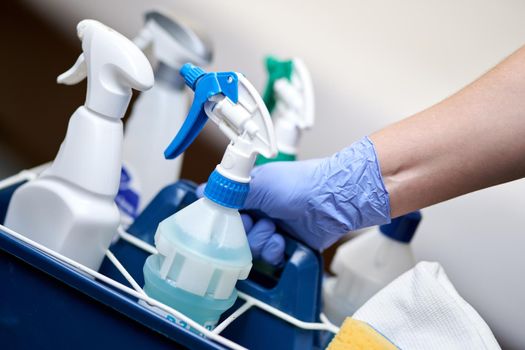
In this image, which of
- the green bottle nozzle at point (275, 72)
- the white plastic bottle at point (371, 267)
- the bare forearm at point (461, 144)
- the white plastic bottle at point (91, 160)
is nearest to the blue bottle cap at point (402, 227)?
the white plastic bottle at point (371, 267)

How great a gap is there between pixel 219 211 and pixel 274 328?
148 millimetres

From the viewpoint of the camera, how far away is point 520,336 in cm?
111

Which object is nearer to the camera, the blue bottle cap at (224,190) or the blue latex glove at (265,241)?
the blue bottle cap at (224,190)

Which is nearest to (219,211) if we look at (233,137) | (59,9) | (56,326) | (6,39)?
(233,137)

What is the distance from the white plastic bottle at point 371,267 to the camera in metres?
0.79

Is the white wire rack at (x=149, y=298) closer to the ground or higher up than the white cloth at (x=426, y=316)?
closer to the ground

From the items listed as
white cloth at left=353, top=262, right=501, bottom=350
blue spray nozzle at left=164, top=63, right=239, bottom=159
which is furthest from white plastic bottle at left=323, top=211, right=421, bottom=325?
blue spray nozzle at left=164, top=63, right=239, bottom=159

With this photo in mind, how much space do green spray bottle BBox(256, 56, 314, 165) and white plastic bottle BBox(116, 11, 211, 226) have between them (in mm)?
118

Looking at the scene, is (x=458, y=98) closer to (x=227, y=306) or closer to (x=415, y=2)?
(x=227, y=306)

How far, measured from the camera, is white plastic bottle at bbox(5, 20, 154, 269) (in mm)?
555

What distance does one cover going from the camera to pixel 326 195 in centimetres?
66

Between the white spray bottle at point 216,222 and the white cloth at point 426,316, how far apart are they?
137 mm

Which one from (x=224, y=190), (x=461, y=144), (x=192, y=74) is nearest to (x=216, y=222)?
(x=224, y=190)

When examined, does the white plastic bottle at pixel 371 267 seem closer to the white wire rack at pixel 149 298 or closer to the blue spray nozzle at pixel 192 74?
the white wire rack at pixel 149 298
